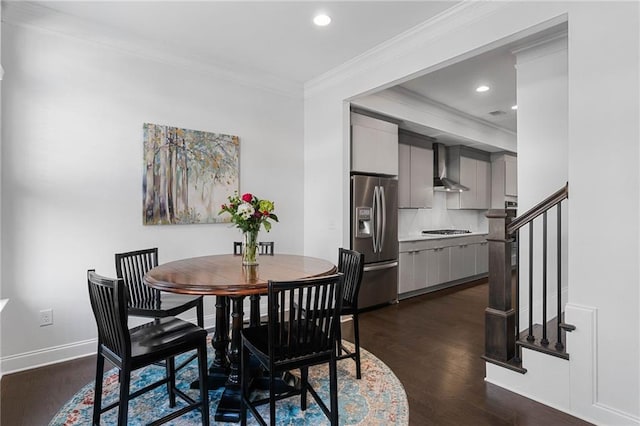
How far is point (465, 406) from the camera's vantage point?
2250 millimetres

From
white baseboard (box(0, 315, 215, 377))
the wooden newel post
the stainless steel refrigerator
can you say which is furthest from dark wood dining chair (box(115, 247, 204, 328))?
the wooden newel post

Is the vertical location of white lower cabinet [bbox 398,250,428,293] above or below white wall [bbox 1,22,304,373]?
below

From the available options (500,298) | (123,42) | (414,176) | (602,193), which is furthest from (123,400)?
(414,176)

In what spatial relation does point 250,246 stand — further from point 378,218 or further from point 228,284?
point 378,218

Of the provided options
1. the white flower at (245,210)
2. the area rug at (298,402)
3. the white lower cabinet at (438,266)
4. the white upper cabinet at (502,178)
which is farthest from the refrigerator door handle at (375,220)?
the white upper cabinet at (502,178)

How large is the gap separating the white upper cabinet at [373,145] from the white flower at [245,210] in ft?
7.04

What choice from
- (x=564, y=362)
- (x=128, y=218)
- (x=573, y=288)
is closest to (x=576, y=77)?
(x=573, y=288)

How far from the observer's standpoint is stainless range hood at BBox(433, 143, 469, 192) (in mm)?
6152

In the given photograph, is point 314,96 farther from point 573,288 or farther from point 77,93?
point 573,288

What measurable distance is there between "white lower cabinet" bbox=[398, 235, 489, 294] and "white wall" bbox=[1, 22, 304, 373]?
2.79m

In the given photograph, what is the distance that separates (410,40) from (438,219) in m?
4.28

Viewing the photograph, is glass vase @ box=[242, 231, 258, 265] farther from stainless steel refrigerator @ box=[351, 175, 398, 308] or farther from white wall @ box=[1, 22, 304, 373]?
stainless steel refrigerator @ box=[351, 175, 398, 308]

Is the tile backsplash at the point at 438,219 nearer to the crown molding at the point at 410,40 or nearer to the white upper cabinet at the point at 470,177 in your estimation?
the white upper cabinet at the point at 470,177

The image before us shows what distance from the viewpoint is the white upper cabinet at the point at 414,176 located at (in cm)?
540
